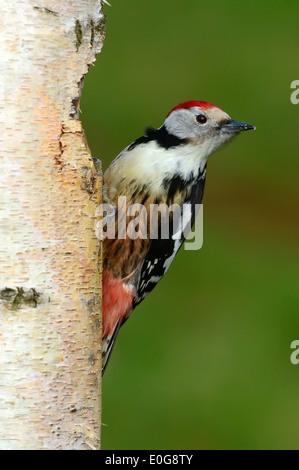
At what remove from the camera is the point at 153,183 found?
3.32 meters

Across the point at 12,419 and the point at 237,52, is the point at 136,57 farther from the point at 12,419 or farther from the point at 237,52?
the point at 12,419

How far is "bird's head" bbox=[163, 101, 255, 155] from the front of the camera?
345 cm

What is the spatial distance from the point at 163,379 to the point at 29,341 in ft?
12.8

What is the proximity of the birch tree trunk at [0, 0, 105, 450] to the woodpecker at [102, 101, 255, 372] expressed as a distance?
3.28 feet

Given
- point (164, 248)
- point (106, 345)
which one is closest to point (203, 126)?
point (164, 248)

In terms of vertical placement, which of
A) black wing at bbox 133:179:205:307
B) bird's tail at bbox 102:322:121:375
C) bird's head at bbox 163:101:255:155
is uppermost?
bird's head at bbox 163:101:255:155

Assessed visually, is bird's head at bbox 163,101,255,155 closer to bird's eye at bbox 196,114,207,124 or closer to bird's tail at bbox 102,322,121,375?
bird's eye at bbox 196,114,207,124

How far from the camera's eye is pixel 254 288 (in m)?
6.87

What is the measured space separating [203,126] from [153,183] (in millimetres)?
311

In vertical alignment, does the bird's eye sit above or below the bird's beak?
above

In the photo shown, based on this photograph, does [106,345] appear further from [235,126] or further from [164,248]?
[235,126]

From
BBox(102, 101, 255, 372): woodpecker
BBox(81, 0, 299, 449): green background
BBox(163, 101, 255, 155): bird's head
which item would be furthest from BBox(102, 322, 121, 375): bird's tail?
BBox(81, 0, 299, 449): green background

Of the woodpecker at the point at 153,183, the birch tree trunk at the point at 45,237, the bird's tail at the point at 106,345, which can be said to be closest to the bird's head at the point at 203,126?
the woodpecker at the point at 153,183
